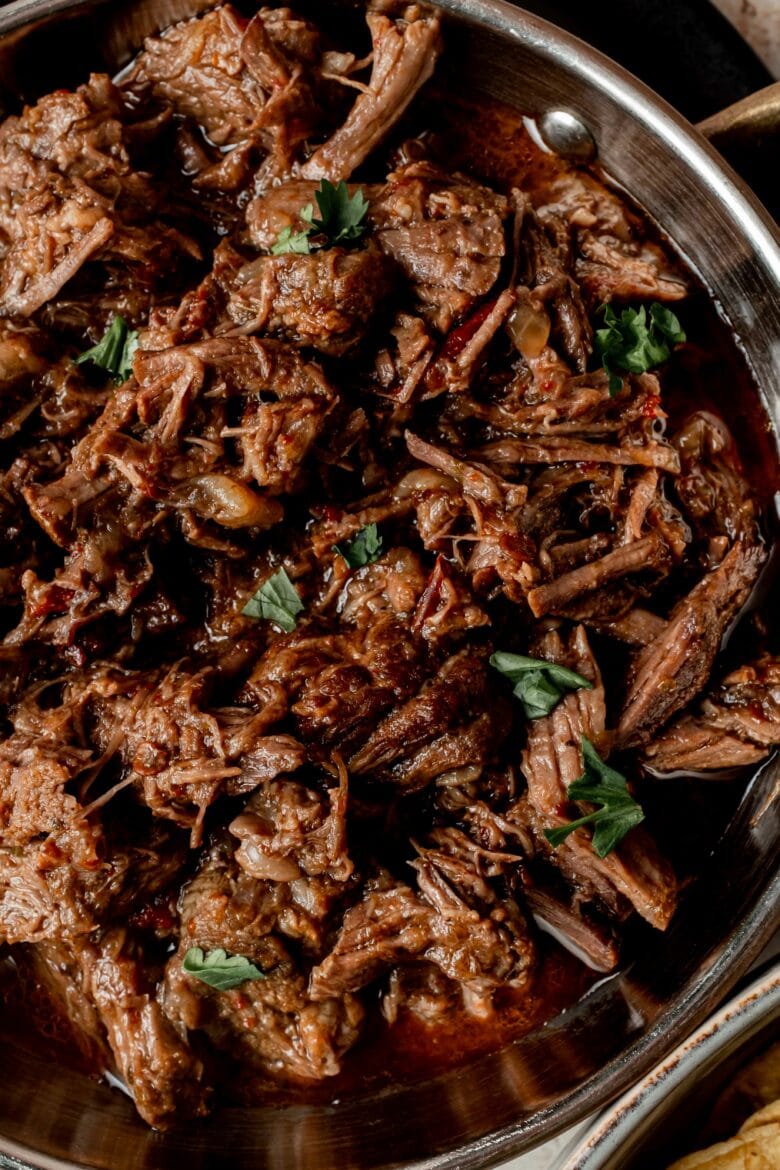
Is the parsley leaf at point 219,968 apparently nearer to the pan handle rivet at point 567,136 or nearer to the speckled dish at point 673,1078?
the speckled dish at point 673,1078

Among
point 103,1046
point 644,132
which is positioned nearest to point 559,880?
point 103,1046

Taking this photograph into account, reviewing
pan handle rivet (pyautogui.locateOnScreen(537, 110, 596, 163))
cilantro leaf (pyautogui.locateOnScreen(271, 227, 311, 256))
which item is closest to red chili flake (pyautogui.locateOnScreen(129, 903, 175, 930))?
cilantro leaf (pyautogui.locateOnScreen(271, 227, 311, 256))

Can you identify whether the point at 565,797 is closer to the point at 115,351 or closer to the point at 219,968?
the point at 219,968

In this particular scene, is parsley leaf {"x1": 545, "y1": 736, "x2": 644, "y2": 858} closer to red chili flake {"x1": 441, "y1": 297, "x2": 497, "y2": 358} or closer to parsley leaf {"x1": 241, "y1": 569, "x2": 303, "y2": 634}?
parsley leaf {"x1": 241, "y1": 569, "x2": 303, "y2": 634}

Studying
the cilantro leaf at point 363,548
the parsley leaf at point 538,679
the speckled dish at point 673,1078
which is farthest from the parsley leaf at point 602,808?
the cilantro leaf at point 363,548

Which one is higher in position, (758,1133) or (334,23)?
(334,23)

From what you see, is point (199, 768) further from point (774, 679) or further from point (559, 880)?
point (774, 679)

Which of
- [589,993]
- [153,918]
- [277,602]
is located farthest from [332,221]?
[589,993]
